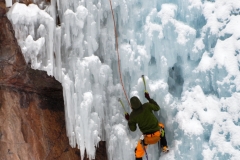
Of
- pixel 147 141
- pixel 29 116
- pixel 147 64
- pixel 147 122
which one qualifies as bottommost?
pixel 29 116

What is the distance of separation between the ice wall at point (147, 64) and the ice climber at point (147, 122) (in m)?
0.12

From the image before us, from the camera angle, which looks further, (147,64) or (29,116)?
(29,116)

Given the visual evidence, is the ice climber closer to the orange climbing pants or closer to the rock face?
the orange climbing pants

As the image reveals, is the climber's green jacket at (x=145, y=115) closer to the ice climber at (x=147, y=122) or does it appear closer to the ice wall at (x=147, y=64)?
the ice climber at (x=147, y=122)

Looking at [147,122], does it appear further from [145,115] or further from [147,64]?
[147,64]

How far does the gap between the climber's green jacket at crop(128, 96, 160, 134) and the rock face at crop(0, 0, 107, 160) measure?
1.27m

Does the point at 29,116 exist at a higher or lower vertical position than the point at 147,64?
lower

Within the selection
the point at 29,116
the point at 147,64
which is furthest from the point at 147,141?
the point at 29,116

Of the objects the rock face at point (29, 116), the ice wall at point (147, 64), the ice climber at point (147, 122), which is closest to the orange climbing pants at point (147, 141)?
the ice climber at point (147, 122)

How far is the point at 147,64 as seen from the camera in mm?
4227

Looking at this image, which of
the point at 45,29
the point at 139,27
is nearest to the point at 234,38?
the point at 139,27

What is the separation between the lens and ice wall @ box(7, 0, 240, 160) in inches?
147

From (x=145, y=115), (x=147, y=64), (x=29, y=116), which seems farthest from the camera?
(x=29, y=116)

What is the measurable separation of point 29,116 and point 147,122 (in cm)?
198
